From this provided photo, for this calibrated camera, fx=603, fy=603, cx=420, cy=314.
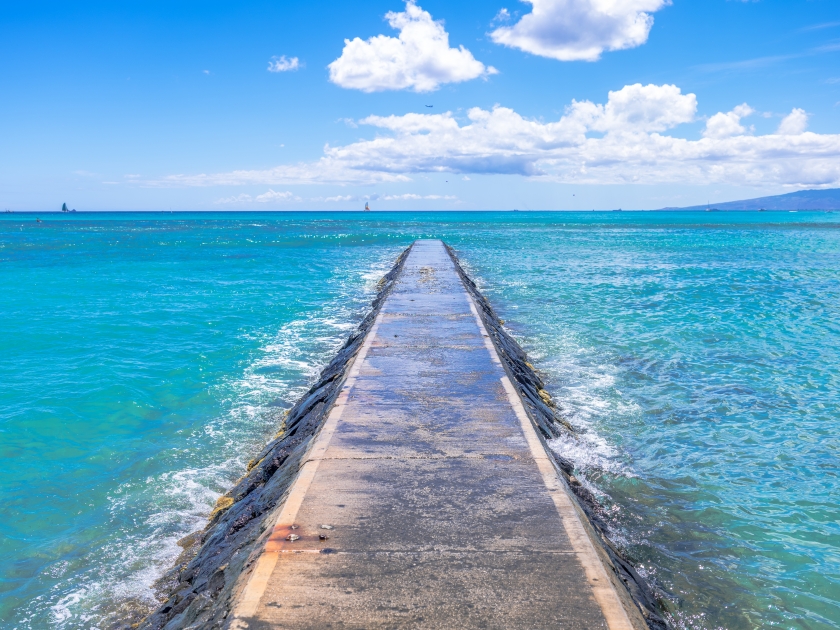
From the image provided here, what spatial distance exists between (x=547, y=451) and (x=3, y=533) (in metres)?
5.59

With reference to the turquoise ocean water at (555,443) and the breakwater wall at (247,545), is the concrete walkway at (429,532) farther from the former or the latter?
the turquoise ocean water at (555,443)

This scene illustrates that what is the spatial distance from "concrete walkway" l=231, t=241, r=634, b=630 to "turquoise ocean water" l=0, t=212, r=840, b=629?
156 centimetres

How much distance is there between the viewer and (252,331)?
1594 cm

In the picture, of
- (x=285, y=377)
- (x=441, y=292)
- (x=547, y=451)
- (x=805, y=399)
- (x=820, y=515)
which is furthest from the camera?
(x=441, y=292)

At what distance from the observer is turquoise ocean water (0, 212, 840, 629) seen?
5.32 m

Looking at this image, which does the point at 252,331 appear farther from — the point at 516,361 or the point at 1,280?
the point at 1,280

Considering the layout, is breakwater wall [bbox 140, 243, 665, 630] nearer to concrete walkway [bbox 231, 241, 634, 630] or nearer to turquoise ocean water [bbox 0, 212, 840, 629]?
concrete walkway [bbox 231, 241, 634, 630]

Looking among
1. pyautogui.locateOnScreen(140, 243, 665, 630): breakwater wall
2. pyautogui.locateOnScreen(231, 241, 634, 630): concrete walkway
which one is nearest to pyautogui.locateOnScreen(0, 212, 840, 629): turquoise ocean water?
pyautogui.locateOnScreen(140, 243, 665, 630): breakwater wall

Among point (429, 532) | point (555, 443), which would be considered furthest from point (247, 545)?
point (555, 443)

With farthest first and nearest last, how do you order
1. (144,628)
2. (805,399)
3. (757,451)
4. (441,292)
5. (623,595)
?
(441,292), (805,399), (757,451), (144,628), (623,595)

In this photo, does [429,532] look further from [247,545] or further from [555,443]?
[555,443]

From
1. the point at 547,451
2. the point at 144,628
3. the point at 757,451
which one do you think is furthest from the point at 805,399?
the point at 144,628

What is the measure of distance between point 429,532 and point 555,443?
12.7 ft

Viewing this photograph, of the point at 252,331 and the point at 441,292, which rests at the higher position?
the point at 441,292
